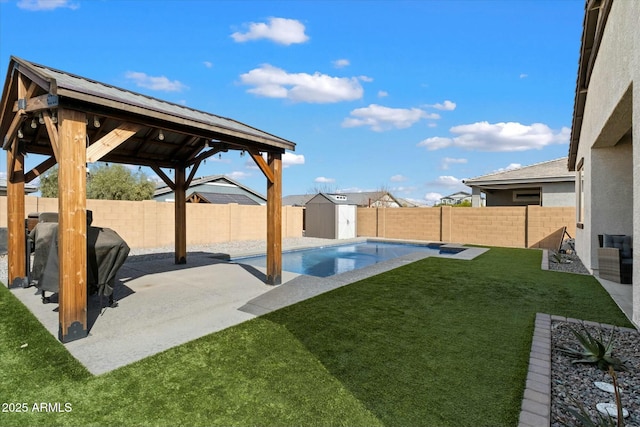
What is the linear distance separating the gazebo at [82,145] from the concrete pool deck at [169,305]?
17.1 inches

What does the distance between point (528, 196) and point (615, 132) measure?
1492 centimetres

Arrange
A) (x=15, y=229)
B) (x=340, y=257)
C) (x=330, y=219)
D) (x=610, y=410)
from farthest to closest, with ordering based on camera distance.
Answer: (x=330, y=219)
(x=340, y=257)
(x=15, y=229)
(x=610, y=410)

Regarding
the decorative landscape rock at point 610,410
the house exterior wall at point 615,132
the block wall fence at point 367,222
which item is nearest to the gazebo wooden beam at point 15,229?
the block wall fence at point 367,222

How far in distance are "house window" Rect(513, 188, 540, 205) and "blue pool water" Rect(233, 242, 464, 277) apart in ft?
26.8

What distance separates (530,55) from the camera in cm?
1175

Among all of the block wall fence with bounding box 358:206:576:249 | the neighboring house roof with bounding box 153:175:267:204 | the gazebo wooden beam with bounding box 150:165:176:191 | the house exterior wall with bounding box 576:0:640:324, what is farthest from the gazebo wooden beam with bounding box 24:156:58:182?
the neighboring house roof with bounding box 153:175:267:204

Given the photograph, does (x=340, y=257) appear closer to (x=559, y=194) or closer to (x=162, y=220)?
(x=162, y=220)

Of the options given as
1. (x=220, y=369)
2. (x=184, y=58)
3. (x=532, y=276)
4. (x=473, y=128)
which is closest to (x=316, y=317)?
(x=220, y=369)

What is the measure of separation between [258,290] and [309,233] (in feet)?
47.3

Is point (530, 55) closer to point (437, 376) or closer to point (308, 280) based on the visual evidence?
point (308, 280)

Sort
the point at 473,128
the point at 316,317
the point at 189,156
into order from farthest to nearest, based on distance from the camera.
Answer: the point at 473,128 → the point at 189,156 → the point at 316,317

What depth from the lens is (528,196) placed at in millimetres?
19953

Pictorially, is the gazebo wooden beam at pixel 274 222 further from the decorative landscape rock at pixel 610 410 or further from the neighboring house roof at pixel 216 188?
the neighboring house roof at pixel 216 188

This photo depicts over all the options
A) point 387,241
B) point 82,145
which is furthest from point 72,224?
point 387,241
